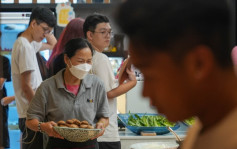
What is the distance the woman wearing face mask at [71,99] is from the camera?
280 cm

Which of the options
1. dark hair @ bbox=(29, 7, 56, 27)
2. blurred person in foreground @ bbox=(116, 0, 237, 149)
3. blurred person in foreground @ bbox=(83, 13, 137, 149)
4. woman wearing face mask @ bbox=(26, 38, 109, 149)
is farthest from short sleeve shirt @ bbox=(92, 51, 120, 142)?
blurred person in foreground @ bbox=(116, 0, 237, 149)

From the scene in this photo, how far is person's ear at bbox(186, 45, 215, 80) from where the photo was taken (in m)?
0.60

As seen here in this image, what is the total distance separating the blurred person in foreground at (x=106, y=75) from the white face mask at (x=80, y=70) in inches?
8.1

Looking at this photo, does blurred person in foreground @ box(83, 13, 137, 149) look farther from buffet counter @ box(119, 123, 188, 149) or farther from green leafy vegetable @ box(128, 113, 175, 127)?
green leafy vegetable @ box(128, 113, 175, 127)

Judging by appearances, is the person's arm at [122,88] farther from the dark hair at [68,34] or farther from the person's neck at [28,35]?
the person's neck at [28,35]

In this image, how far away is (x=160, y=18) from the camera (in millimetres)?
605

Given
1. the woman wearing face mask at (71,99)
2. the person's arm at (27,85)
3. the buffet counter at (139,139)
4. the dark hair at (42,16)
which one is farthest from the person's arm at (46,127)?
the dark hair at (42,16)

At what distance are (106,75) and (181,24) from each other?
2.62 metres

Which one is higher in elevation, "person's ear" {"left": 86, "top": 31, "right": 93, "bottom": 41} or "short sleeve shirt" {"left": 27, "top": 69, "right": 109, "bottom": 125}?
"person's ear" {"left": 86, "top": 31, "right": 93, "bottom": 41}

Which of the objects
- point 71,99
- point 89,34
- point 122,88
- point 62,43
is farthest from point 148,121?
point 71,99

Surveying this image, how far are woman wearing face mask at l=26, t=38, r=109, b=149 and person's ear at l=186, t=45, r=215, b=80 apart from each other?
219 centimetres

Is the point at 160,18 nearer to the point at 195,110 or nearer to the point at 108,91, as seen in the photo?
the point at 195,110

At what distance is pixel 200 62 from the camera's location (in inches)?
24.1

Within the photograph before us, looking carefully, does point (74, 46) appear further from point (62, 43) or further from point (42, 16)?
point (42, 16)
